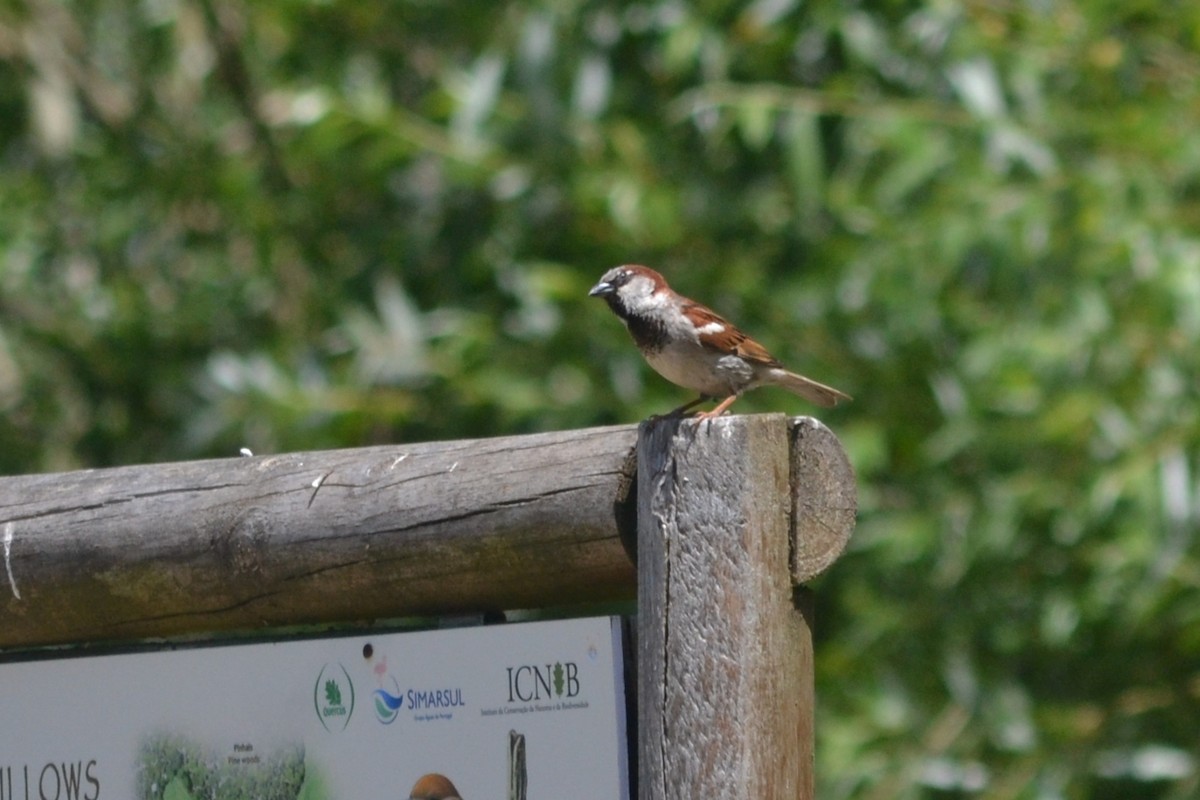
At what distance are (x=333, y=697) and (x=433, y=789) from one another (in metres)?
0.22

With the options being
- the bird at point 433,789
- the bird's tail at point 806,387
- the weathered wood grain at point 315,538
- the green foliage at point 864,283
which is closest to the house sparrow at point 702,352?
the bird's tail at point 806,387

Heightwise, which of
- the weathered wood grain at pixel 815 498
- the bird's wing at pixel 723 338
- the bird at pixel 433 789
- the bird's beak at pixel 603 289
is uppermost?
the bird's beak at pixel 603 289

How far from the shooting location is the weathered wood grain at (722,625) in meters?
1.93

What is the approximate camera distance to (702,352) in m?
3.42

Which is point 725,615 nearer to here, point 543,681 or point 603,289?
point 543,681

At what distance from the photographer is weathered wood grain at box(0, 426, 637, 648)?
2.13m

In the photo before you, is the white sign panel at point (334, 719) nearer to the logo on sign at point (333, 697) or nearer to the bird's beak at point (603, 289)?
the logo on sign at point (333, 697)

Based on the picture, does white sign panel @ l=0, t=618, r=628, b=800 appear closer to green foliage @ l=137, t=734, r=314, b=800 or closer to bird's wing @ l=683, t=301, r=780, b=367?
green foliage @ l=137, t=734, r=314, b=800

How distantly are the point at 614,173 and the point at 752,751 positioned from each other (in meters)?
3.94

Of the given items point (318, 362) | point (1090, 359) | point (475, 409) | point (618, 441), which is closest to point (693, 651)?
point (618, 441)

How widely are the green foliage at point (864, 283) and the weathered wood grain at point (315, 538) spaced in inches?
103

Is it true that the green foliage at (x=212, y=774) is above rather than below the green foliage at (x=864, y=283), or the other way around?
below

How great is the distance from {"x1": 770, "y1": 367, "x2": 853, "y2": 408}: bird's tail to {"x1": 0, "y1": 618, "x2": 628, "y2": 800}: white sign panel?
1.51 meters

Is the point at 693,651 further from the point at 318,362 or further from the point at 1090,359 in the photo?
the point at 318,362
